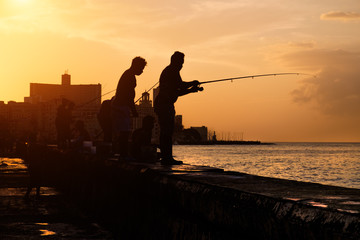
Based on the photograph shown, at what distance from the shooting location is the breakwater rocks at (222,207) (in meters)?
2.28

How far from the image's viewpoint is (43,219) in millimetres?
7477

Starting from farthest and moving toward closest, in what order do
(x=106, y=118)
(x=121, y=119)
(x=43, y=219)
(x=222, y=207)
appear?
(x=106, y=118) → (x=121, y=119) → (x=43, y=219) → (x=222, y=207)

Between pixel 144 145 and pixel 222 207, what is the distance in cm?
507

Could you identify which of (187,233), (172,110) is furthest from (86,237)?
(187,233)

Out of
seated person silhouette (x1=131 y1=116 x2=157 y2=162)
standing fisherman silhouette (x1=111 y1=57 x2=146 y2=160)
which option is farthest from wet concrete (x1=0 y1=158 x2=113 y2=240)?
standing fisherman silhouette (x1=111 y1=57 x2=146 y2=160)

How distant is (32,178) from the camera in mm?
10547

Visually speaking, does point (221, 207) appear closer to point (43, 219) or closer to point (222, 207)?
point (222, 207)

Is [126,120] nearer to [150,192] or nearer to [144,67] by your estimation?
[144,67]

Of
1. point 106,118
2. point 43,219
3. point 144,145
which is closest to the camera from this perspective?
point 43,219

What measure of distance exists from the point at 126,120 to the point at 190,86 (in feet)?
5.33

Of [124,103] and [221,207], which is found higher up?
[124,103]

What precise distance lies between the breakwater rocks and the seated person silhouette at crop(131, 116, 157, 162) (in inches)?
30.0

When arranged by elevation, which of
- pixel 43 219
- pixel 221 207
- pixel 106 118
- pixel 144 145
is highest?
pixel 106 118

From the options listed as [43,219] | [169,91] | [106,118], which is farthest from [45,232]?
[106,118]
